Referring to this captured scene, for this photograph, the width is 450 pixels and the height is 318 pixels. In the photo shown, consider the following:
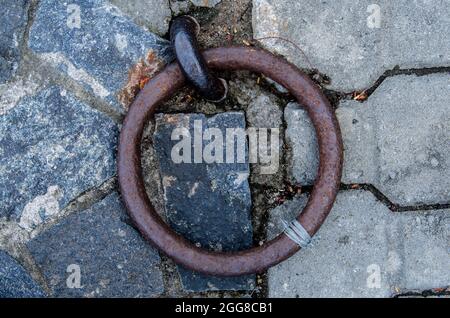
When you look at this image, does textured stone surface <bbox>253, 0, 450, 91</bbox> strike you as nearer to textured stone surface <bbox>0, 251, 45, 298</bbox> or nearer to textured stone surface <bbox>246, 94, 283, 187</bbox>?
textured stone surface <bbox>246, 94, 283, 187</bbox>

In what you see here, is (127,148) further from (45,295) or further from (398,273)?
(398,273)

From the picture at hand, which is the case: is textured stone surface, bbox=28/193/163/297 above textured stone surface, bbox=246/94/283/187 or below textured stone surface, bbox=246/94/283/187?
below

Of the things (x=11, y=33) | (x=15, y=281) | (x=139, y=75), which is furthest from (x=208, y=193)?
(x=11, y=33)

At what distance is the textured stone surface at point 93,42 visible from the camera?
5.93 ft

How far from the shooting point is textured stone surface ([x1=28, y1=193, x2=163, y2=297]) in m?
1.82

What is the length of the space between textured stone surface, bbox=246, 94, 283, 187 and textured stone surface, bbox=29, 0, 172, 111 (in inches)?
13.0

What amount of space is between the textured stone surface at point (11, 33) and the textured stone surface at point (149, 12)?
300 mm

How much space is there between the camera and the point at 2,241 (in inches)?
71.7

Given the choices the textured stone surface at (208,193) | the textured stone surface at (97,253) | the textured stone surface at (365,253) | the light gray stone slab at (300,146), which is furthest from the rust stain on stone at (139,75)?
the textured stone surface at (365,253)

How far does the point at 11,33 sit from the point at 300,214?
3.59ft

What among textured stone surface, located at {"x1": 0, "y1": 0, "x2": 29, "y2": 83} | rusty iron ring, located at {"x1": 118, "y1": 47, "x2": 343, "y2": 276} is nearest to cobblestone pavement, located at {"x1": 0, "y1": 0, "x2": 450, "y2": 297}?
textured stone surface, located at {"x1": 0, "y1": 0, "x2": 29, "y2": 83}

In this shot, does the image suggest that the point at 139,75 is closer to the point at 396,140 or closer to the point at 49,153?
Result: the point at 49,153

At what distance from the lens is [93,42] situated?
1.81 m

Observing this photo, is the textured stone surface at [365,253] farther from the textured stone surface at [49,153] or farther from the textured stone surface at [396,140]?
the textured stone surface at [49,153]
